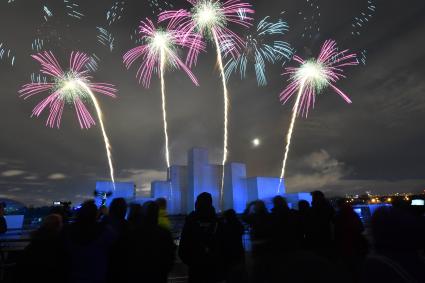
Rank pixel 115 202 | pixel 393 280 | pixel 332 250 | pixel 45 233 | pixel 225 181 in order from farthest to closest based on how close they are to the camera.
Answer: pixel 225 181 < pixel 332 250 < pixel 115 202 < pixel 45 233 < pixel 393 280

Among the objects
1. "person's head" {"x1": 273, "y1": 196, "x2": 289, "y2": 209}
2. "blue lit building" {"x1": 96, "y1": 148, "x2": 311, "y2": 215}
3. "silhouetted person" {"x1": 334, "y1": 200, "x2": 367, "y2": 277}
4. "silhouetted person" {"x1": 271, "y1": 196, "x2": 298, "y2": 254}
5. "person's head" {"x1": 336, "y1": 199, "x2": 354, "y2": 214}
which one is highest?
"blue lit building" {"x1": 96, "y1": 148, "x2": 311, "y2": 215}

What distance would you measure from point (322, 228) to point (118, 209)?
3916 mm

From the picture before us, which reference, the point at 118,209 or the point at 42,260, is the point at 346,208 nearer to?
the point at 118,209

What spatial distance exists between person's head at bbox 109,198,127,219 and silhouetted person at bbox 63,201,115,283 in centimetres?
89

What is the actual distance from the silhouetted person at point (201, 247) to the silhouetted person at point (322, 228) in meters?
2.20

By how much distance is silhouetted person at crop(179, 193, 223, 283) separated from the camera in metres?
4.23

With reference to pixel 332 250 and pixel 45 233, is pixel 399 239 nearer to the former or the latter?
pixel 332 250

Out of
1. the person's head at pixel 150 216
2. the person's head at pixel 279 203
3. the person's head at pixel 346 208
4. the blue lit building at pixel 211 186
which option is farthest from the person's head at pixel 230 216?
the blue lit building at pixel 211 186

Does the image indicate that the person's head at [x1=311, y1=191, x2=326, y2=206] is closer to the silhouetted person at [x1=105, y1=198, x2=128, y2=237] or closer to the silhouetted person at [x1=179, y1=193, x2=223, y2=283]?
the silhouetted person at [x1=179, y1=193, x2=223, y2=283]

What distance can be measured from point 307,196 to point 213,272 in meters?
41.3

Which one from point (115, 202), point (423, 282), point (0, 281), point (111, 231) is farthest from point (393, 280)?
point (0, 281)

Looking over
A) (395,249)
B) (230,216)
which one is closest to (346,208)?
(395,249)

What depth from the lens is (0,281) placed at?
7168mm

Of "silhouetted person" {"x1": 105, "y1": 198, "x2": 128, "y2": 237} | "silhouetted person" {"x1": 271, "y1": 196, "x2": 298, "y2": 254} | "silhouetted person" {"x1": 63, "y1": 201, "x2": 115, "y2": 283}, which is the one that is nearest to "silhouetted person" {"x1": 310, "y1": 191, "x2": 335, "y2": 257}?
"silhouetted person" {"x1": 271, "y1": 196, "x2": 298, "y2": 254}
